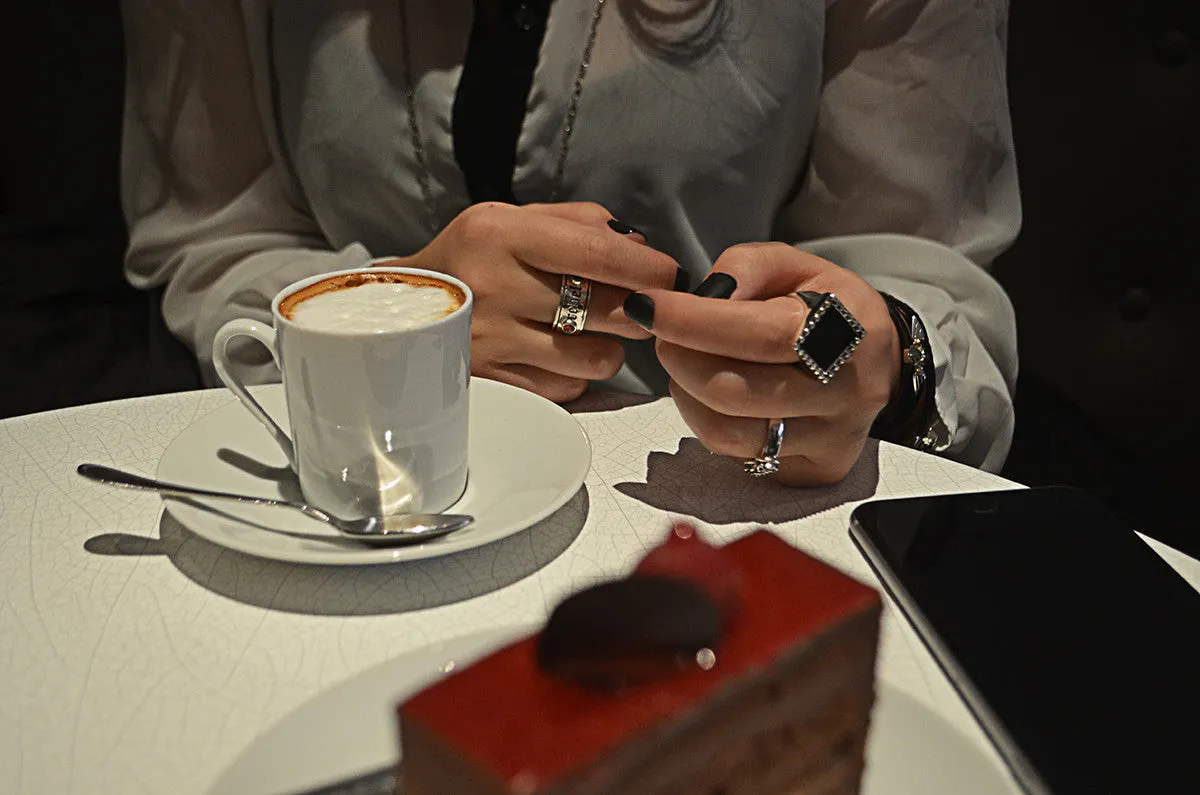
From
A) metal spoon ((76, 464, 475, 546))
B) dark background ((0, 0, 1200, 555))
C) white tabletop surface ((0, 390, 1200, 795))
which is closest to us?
white tabletop surface ((0, 390, 1200, 795))

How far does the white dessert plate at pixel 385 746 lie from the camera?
14.8 inches

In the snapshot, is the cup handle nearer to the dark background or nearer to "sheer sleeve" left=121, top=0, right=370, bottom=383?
"sheer sleeve" left=121, top=0, right=370, bottom=383

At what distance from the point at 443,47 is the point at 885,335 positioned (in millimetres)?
455

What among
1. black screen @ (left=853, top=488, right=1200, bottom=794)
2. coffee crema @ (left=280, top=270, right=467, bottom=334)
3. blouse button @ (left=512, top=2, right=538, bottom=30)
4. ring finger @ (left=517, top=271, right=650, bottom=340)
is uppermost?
blouse button @ (left=512, top=2, right=538, bottom=30)

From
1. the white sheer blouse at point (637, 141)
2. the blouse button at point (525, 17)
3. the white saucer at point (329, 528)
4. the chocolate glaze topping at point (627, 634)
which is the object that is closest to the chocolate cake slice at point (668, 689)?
the chocolate glaze topping at point (627, 634)

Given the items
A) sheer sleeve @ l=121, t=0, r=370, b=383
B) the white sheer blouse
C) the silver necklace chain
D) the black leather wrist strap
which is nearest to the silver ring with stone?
the black leather wrist strap

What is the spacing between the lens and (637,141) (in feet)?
2.84

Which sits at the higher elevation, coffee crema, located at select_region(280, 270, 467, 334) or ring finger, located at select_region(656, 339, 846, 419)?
coffee crema, located at select_region(280, 270, 467, 334)

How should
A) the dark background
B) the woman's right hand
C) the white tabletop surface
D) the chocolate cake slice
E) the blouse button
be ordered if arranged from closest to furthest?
the chocolate cake slice < the white tabletop surface < the woman's right hand < the blouse button < the dark background

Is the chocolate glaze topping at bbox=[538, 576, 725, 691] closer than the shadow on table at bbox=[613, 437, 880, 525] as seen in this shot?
Yes

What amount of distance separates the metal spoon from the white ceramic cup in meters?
0.02

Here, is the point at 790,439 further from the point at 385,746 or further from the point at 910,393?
the point at 385,746

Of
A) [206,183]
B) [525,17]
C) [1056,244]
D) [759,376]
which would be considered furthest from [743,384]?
[1056,244]

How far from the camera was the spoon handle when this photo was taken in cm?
53
